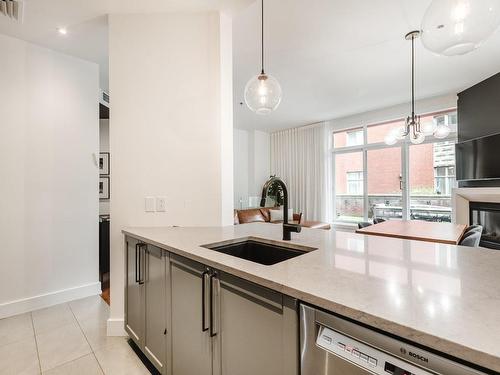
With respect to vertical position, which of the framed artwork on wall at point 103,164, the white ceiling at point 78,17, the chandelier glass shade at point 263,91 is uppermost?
the white ceiling at point 78,17

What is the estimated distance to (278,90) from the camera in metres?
1.96

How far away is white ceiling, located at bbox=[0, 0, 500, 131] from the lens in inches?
85.5

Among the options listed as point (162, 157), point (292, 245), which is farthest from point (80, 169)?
point (292, 245)

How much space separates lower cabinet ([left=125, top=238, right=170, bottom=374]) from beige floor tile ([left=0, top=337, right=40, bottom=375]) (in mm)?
614

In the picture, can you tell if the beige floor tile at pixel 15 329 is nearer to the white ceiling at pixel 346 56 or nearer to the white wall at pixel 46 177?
the white wall at pixel 46 177

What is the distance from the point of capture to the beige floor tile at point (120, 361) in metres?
1.67

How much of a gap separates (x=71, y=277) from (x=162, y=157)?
188 centimetres

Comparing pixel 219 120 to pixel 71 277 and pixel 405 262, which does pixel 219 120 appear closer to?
pixel 405 262

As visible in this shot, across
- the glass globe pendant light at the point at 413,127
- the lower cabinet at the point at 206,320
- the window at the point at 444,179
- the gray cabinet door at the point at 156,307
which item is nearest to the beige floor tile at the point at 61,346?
the lower cabinet at the point at 206,320

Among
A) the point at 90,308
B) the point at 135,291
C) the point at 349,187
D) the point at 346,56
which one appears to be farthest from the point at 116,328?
the point at 349,187

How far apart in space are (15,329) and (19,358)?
0.54 m

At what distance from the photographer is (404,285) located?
776 mm

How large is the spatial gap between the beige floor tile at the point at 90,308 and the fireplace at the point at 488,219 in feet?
16.3

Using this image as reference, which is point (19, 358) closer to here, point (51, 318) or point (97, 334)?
point (97, 334)
